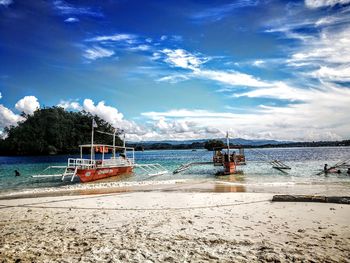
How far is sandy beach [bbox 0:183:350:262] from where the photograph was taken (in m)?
6.33

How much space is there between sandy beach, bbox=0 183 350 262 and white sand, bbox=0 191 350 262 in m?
0.02

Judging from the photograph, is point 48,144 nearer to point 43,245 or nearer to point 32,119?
point 32,119

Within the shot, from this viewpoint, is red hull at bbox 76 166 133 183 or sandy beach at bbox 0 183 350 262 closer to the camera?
sandy beach at bbox 0 183 350 262

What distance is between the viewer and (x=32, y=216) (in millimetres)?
11148

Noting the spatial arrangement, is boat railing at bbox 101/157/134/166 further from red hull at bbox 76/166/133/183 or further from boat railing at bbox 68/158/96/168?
boat railing at bbox 68/158/96/168

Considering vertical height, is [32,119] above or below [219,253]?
above

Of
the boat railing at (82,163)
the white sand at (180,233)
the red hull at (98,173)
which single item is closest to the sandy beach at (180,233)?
the white sand at (180,233)

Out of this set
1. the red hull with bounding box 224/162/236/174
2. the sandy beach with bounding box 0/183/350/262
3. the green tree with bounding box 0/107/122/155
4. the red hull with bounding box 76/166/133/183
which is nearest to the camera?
the sandy beach with bounding box 0/183/350/262

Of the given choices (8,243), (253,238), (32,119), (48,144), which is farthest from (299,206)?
(32,119)

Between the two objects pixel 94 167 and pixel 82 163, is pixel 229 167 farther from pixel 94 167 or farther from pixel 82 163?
pixel 82 163

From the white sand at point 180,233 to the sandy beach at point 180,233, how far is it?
0.07 ft

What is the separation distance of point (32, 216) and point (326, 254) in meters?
10.0

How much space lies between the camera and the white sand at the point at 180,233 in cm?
634

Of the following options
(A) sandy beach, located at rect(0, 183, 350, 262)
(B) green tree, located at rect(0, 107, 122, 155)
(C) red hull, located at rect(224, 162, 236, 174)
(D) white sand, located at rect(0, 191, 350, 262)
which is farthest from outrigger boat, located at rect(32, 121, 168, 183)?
(B) green tree, located at rect(0, 107, 122, 155)
